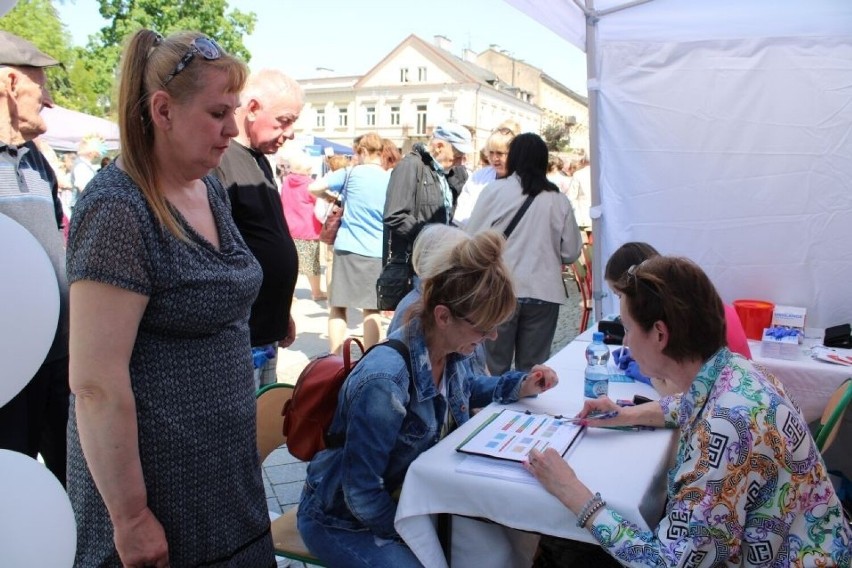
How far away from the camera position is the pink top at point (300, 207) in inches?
282

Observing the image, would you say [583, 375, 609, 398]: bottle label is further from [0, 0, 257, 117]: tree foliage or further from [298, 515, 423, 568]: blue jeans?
[0, 0, 257, 117]: tree foliage

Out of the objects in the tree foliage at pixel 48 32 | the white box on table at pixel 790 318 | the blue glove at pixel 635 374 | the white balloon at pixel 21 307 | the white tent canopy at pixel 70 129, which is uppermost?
the tree foliage at pixel 48 32

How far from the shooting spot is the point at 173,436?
126 cm

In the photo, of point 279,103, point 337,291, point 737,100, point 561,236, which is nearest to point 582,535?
point 279,103

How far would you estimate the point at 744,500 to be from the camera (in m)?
1.31

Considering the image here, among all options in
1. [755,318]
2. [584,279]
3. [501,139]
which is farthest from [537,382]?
[584,279]

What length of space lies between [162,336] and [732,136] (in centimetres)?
357

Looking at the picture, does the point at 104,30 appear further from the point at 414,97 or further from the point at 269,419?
the point at 414,97

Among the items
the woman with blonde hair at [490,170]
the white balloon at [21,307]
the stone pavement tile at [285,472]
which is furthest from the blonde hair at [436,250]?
the woman with blonde hair at [490,170]

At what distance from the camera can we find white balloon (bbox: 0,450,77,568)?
3.75ft

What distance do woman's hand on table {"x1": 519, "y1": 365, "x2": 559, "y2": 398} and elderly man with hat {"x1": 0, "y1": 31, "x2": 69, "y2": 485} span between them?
1.45 meters

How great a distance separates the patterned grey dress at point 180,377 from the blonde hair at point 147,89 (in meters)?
0.04

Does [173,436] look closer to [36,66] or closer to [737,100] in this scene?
[36,66]

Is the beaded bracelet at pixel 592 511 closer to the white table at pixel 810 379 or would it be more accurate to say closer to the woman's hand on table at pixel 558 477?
the woman's hand on table at pixel 558 477
